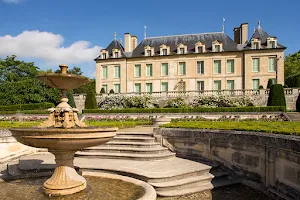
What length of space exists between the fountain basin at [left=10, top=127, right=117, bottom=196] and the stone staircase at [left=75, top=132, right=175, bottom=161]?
3.02 meters

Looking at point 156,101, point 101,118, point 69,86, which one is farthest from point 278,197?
point 156,101

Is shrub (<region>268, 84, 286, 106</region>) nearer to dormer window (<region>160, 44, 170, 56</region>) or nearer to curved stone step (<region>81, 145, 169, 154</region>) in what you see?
dormer window (<region>160, 44, 170, 56</region>)

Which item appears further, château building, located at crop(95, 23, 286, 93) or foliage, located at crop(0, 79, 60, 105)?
foliage, located at crop(0, 79, 60, 105)

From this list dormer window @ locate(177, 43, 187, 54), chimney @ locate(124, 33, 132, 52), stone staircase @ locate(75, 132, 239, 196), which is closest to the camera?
stone staircase @ locate(75, 132, 239, 196)

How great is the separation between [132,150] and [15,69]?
5213cm

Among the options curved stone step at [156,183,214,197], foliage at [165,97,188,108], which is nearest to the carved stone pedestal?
curved stone step at [156,183,214,197]

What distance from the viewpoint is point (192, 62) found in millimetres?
34344

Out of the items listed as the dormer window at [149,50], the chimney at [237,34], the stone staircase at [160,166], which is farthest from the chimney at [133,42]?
the stone staircase at [160,166]

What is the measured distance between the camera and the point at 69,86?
6.71m

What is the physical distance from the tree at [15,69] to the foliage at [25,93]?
17401mm

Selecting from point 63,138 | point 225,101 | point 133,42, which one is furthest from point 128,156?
point 133,42

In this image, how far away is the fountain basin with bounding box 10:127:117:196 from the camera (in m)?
4.78

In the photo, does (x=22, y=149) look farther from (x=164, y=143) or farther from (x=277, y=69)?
(x=277, y=69)

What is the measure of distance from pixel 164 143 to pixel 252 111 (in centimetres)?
1411
